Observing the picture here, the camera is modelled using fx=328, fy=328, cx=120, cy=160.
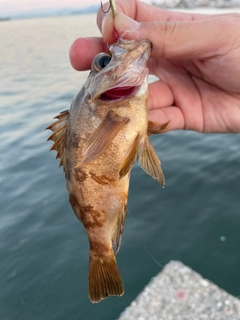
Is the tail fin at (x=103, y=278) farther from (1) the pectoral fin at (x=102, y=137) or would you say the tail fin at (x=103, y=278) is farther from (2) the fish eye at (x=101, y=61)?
(2) the fish eye at (x=101, y=61)

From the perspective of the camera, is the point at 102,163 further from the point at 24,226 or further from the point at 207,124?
the point at 24,226

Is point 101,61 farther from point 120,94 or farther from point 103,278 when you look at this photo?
point 103,278

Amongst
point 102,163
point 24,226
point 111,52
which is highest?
point 111,52

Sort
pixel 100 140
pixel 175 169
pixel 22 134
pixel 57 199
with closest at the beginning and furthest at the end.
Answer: pixel 100 140
pixel 57 199
pixel 175 169
pixel 22 134

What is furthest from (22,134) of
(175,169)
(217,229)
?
(217,229)

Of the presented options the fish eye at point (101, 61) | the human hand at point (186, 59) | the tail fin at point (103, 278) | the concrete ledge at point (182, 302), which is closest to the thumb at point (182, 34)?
A: the human hand at point (186, 59)

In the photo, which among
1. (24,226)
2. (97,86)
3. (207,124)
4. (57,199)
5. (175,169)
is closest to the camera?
(97,86)

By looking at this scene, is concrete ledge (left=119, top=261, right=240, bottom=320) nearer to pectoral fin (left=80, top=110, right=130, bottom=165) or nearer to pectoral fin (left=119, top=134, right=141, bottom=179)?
pectoral fin (left=119, top=134, right=141, bottom=179)

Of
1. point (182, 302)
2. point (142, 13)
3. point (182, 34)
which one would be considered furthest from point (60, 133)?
point (182, 302)
